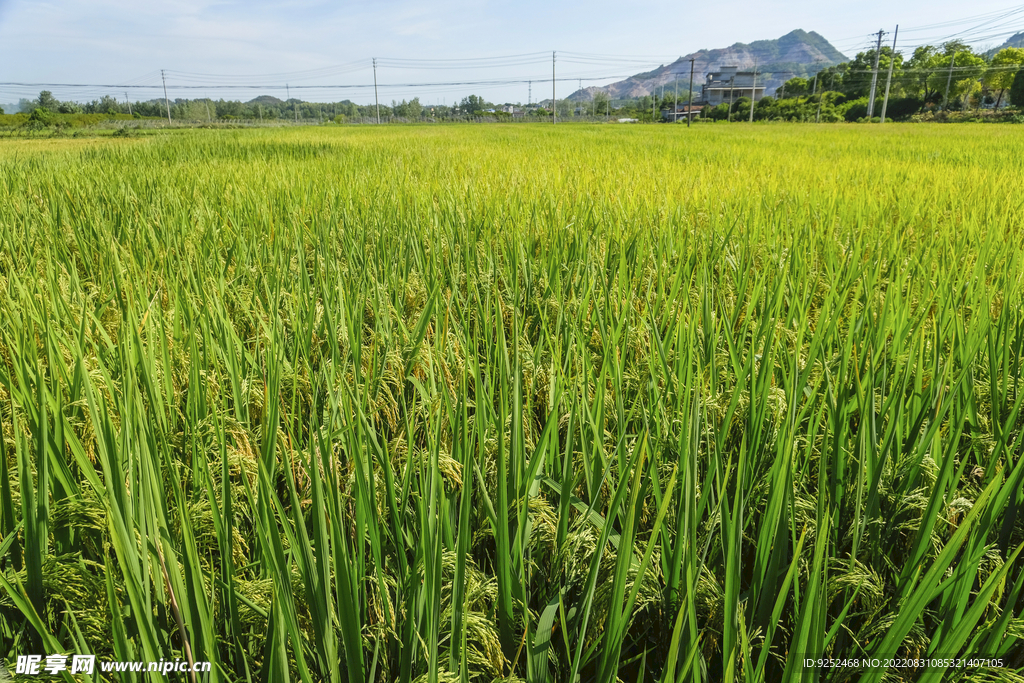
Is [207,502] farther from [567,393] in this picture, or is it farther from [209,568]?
[567,393]

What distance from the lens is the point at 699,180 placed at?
381 centimetres

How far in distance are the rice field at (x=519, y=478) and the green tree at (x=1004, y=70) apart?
55.2 metres

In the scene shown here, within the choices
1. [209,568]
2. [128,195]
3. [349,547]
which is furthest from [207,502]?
[128,195]

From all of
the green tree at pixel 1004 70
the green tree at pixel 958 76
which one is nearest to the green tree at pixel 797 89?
the green tree at pixel 958 76

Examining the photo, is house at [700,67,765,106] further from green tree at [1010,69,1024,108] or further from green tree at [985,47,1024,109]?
green tree at [1010,69,1024,108]

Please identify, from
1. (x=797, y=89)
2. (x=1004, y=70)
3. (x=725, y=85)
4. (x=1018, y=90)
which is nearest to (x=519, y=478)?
(x=1018, y=90)

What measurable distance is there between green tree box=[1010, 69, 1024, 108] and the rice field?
52286mm

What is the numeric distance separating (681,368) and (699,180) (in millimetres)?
3210

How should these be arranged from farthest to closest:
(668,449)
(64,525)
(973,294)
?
1. (973,294)
2. (668,449)
3. (64,525)

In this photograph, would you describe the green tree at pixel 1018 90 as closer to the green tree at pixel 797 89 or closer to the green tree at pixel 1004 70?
the green tree at pixel 1004 70

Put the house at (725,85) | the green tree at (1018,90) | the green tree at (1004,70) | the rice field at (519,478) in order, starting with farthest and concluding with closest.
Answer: the house at (725,85)
the green tree at (1004,70)
the green tree at (1018,90)
the rice field at (519,478)

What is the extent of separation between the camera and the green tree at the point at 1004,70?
1570 inches

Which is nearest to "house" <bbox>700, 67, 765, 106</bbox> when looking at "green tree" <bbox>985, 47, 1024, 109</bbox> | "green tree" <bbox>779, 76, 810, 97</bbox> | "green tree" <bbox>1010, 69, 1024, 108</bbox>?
"green tree" <bbox>779, 76, 810, 97</bbox>

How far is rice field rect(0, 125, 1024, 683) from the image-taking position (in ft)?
1.73
